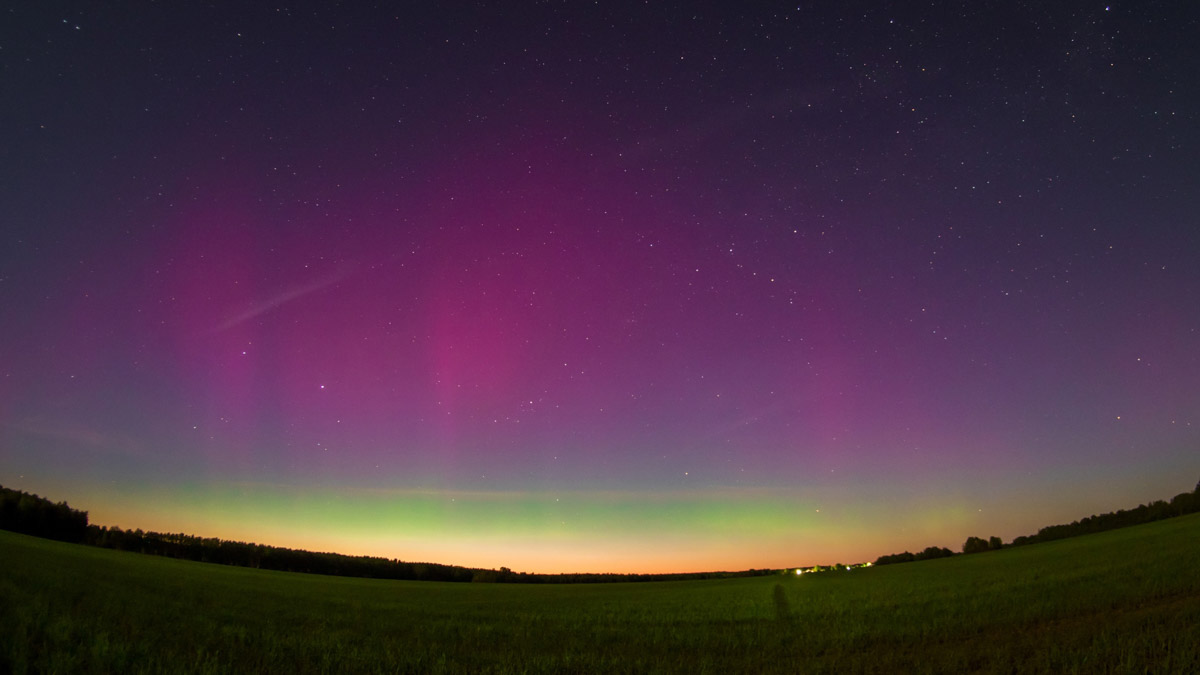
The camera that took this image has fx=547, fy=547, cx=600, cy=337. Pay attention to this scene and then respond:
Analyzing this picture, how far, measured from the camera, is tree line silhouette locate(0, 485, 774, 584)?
107 meters

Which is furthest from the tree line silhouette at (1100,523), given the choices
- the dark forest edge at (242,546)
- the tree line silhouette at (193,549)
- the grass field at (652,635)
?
the grass field at (652,635)

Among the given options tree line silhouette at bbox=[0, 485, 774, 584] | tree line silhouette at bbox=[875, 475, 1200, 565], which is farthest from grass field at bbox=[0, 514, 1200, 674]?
tree line silhouette at bbox=[875, 475, 1200, 565]

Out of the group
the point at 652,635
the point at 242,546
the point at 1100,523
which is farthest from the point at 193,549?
the point at 1100,523

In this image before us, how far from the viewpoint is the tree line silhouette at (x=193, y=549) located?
352ft

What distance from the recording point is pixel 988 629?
42.4 ft

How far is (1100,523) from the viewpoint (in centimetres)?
12500

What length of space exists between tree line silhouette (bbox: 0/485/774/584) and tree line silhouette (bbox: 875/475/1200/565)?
111 m

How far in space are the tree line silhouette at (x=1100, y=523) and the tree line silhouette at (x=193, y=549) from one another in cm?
11063

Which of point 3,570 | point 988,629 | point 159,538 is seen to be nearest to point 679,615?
point 988,629

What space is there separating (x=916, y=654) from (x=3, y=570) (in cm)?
3360

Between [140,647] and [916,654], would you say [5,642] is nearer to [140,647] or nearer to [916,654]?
[140,647]

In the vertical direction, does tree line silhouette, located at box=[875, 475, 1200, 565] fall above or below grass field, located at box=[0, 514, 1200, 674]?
below

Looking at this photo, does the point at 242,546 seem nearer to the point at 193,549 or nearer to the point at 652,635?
the point at 193,549

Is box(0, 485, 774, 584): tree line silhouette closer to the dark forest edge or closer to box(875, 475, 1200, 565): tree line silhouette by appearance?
the dark forest edge
